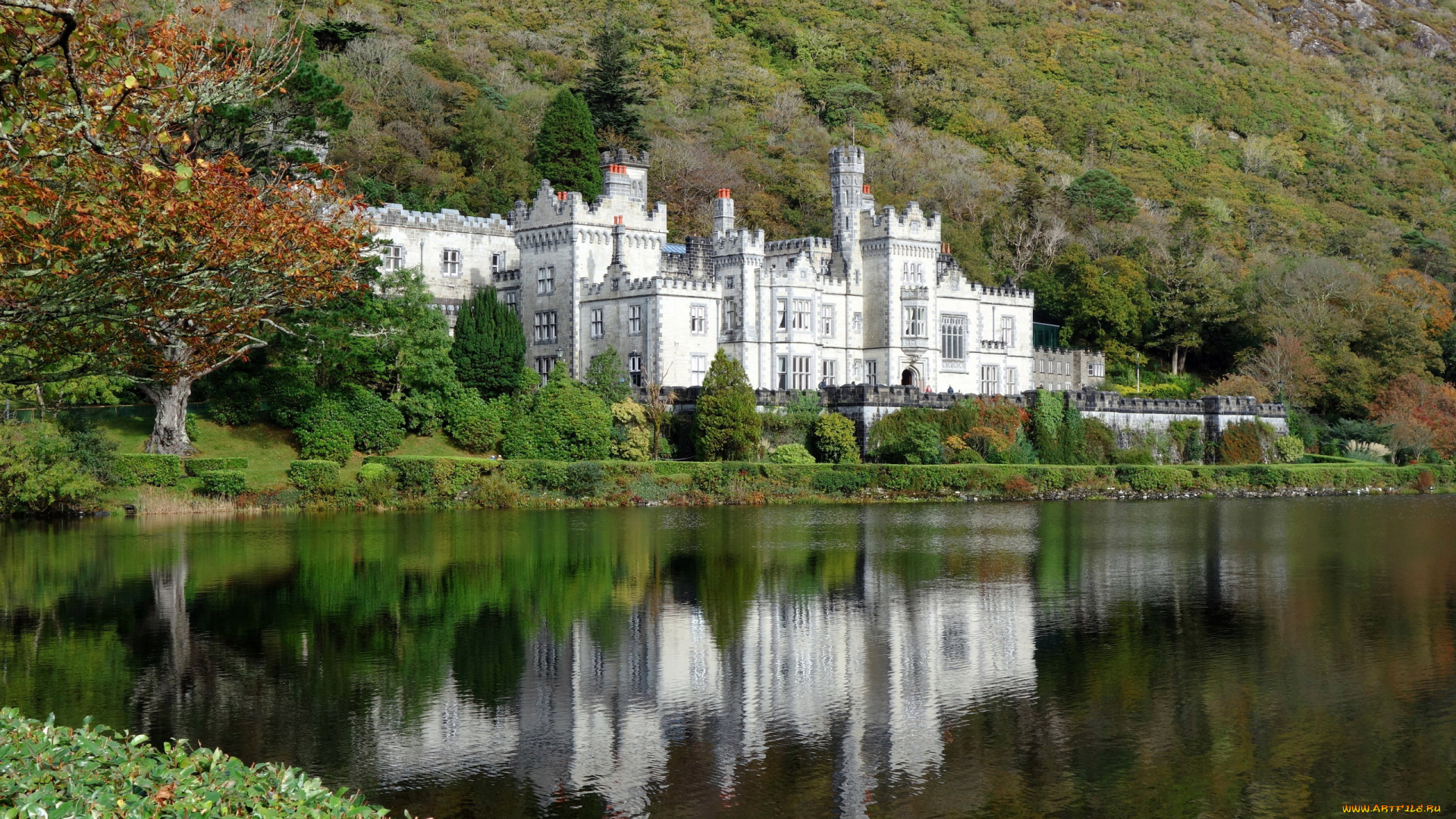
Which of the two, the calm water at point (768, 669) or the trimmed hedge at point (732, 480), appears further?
the trimmed hedge at point (732, 480)

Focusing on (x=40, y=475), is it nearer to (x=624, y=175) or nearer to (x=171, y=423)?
(x=171, y=423)

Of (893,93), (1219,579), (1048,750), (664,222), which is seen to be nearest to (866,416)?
(664,222)

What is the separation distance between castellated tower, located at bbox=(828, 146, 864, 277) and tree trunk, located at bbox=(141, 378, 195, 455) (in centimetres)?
2929

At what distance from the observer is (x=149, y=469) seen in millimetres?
47031

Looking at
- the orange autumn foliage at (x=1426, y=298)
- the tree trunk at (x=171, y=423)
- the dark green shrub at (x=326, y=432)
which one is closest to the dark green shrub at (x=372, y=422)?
the dark green shrub at (x=326, y=432)

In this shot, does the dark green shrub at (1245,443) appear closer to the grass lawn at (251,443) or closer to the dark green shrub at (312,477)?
the grass lawn at (251,443)

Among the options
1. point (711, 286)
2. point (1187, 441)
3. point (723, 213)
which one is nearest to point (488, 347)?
point (711, 286)

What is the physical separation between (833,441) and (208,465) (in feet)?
74.2

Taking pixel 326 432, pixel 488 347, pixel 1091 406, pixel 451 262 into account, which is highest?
pixel 451 262

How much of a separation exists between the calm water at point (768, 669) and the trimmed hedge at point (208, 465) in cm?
1084

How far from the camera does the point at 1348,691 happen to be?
19.4m

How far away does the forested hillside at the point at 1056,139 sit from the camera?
266 feet

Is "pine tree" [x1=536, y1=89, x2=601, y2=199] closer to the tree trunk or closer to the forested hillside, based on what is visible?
the forested hillside

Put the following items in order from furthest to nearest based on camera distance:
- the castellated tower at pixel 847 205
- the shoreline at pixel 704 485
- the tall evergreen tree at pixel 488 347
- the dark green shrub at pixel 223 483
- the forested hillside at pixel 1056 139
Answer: the forested hillside at pixel 1056 139 → the castellated tower at pixel 847 205 → the tall evergreen tree at pixel 488 347 → the shoreline at pixel 704 485 → the dark green shrub at pixel 223 483
